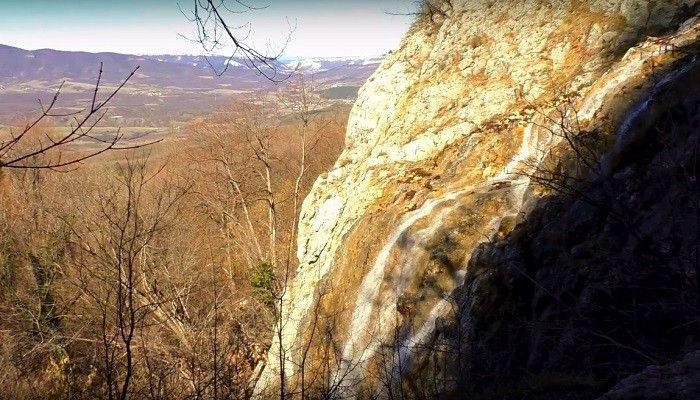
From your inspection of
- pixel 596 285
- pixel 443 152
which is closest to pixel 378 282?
pixel 443 152

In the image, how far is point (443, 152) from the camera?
400 inches

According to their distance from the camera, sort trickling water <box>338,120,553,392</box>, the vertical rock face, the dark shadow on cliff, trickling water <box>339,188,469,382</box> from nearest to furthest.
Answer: the dark shadow on cliff
the vertical rock face
trickling water <box>338,120,553,392</box>
trickling water <box>339,188,469,382</box>

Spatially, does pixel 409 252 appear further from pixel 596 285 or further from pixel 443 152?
pixel 596 285

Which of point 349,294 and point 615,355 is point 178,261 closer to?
point 349,294

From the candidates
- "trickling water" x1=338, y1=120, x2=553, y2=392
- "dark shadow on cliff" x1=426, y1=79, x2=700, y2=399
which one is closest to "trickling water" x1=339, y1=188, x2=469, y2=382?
"trickling water" x1=338, y1=120, x2=553, y2=392

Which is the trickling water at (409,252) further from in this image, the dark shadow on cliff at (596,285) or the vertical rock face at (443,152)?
the dark shadow on cliff at (596,285)

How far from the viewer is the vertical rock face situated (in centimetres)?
734

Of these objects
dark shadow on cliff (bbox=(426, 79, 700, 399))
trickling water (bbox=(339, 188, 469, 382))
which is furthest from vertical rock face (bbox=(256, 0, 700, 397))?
dark shadow on cliff (bbox=(426, 79, 700, 399))

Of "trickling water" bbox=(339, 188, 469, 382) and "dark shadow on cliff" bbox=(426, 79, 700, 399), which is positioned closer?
"dark shadow on cliff" bbox=(426, 79, 700, 399)

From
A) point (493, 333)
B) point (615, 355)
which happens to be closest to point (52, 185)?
point (493, 333)

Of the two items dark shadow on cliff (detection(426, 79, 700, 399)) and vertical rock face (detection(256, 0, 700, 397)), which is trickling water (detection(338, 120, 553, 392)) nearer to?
vertical rock face (detection(256, 0, 700, 397))

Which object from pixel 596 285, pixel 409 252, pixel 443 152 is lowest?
pixel 409 252

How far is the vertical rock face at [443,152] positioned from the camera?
7.34 m

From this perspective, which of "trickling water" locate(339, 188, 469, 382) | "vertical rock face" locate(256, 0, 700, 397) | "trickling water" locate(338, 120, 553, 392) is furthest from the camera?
"trickling water" locate(339, 188, 469, 382)
